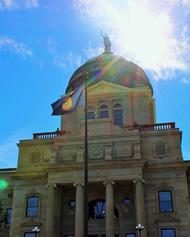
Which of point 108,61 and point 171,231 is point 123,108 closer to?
point 108,61

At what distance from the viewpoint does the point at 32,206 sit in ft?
121

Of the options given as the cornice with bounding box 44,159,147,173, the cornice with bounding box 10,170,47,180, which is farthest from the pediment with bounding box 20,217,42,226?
the cornice with bounding box 44,159,147,173

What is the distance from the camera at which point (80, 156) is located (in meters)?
35.8

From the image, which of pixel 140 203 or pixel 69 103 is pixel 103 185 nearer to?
pixel 140 203

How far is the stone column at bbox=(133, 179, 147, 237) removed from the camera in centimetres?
3185

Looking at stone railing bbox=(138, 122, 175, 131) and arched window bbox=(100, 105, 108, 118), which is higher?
arched window bbox=(100, 105, 108, 118)

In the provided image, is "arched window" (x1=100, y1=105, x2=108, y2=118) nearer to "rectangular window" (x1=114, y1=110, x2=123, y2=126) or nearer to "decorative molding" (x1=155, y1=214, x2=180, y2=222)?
"rectangular window" (x1=114, y1=110, x2=123, y2=126)

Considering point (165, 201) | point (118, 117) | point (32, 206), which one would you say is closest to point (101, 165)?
point (165, 201)

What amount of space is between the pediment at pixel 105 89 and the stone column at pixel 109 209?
51.5ft

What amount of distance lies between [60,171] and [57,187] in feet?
5.16

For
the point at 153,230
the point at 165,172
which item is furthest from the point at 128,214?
the point at 165,172

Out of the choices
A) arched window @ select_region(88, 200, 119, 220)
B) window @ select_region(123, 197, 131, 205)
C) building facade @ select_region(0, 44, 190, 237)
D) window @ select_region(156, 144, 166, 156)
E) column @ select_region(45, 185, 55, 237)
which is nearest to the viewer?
column @ select_region(45, 185, 55, 237)

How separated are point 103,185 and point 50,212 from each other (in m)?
5.72

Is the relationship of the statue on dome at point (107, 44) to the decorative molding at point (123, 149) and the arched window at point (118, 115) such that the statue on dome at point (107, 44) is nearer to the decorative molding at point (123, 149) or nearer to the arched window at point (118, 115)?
the arched window at point (118, 115)
